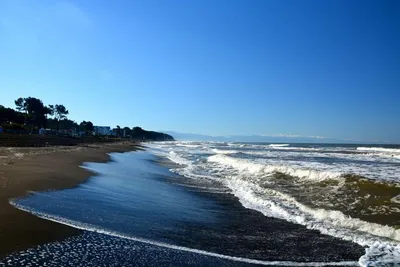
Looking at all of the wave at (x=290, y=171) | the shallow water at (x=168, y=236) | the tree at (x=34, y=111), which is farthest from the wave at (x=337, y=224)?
the tree at (x=34, y=111)

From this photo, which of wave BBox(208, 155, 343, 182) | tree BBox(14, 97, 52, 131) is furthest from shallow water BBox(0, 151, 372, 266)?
tree BBox(14, 97, 52, 131)

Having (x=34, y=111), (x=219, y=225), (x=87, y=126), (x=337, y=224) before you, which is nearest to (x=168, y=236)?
(x=219, y=225)

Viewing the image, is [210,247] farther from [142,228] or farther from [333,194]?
[333,194]

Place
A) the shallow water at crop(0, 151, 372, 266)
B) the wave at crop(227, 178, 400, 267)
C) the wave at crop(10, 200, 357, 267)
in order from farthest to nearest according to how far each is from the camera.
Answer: the wave at crop(227, 178, 400, 267) → the wave at crop(10, 200, 357, 267) → the shallow water at crop(0, 151, 372, 266)

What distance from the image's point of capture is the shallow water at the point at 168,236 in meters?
5.67

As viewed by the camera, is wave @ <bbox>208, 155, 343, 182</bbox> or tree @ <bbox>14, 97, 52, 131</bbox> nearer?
wave @ <bbox>208, 155, 343, 182</bbox>

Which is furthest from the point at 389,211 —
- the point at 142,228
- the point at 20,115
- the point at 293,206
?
the point at 20,115

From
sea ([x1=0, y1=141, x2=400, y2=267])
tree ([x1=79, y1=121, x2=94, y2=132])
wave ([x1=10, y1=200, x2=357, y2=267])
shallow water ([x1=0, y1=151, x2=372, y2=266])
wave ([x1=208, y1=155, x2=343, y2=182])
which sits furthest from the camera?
tree ([x1=79, y1=121, x2=94, y2=132])

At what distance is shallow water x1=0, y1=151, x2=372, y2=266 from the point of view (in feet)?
18.6

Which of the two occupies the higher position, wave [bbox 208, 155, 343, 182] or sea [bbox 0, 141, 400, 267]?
wave [bbox 208, 155, 343, 182]

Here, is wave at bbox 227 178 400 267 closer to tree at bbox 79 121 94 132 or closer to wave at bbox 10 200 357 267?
wave at bbox 10 200 357 267

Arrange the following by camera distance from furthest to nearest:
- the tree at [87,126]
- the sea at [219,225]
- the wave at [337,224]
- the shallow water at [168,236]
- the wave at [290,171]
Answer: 1. the tree at [87,126]
2. the wave at [290,171]
3. the wave at [337,224]
4. the sea at [219,225]
5. the shallow water at [168,236]

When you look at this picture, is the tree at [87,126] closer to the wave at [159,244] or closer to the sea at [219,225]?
the sea at [219,225]

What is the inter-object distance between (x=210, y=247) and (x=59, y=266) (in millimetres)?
2915
